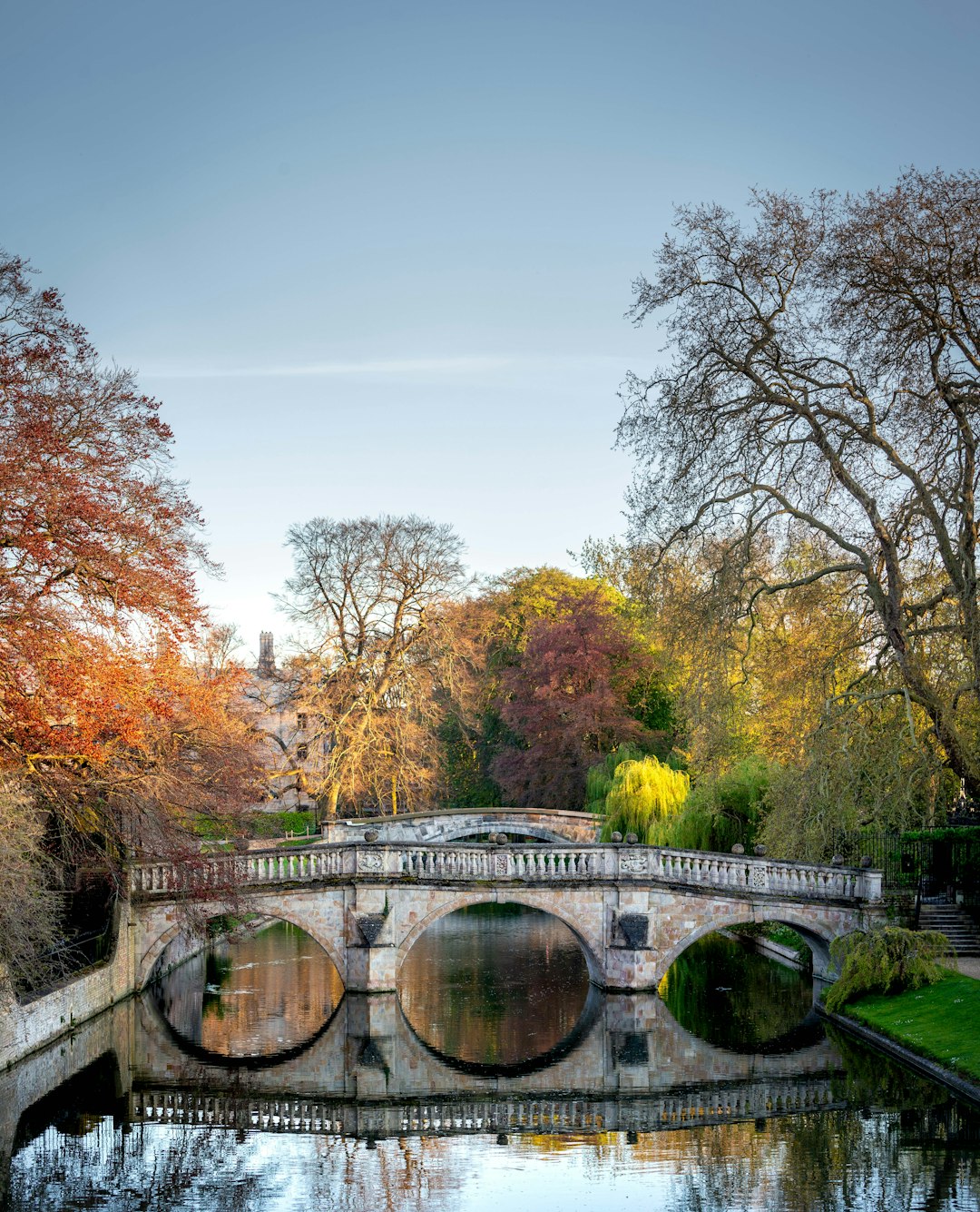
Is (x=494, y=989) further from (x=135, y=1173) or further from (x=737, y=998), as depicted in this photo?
(x=135, y=1173)

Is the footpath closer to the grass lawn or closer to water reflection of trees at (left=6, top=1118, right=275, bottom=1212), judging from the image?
the grass lawn

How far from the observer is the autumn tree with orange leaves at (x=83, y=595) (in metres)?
18.0

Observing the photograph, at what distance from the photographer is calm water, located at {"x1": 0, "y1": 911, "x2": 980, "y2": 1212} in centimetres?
1341

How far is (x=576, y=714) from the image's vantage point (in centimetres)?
4666

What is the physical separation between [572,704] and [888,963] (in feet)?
87.4

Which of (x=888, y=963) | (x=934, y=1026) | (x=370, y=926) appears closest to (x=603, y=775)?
(x=370, y=926)

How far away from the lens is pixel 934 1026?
731 inches

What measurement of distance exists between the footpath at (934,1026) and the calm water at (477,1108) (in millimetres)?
457

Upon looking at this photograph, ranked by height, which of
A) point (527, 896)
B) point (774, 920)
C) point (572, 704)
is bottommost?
point (774, 920)

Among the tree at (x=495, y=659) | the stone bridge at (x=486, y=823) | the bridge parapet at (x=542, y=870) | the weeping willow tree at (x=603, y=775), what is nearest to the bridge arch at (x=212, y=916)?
the bridge parapet at (x=542, y=870)

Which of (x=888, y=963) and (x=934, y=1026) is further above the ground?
(x=888, y=963)

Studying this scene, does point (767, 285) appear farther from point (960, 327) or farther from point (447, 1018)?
point (447, 1018)

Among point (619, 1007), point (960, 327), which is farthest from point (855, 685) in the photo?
point (619, 1007)

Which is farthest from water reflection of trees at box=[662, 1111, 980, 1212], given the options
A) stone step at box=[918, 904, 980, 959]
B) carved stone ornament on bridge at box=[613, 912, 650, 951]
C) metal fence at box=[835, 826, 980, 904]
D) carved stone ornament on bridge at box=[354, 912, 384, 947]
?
metal fence at box=[835, 826, 980, 904]
